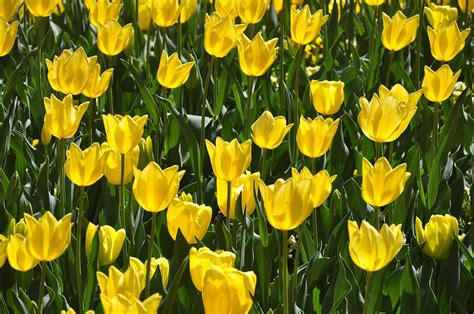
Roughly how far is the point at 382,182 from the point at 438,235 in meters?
0.47

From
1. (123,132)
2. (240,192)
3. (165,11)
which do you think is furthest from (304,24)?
(123,132)

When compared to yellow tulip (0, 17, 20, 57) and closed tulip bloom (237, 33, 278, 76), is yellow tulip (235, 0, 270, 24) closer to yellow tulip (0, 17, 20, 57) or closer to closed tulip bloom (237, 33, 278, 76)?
closed tulip bloom (237, 33, 278, 76)

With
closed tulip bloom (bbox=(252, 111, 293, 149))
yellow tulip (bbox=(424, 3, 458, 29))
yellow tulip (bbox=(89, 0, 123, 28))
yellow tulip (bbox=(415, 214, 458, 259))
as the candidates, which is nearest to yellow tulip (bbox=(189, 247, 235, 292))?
closed tulip bloom (bbox=(252, 111, 293, 149))

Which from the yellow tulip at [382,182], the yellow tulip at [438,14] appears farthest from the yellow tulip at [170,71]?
the yellow tulip at [438,14]

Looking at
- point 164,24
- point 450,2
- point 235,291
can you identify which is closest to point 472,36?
point 450,2

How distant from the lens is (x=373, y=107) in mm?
2613

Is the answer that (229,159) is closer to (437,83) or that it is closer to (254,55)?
(254,55)

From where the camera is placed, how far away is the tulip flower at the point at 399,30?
3473mm

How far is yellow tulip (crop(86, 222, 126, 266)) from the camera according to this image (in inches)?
99.8

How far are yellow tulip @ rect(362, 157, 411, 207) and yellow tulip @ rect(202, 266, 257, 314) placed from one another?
57cm

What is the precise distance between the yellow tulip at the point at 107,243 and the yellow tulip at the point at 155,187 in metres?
0.35

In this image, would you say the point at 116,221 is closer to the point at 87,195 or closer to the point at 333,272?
the point at 87,195

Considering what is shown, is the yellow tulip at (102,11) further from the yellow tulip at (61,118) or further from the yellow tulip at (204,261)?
the yellow tulip at (204,261)

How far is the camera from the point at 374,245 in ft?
6.53
